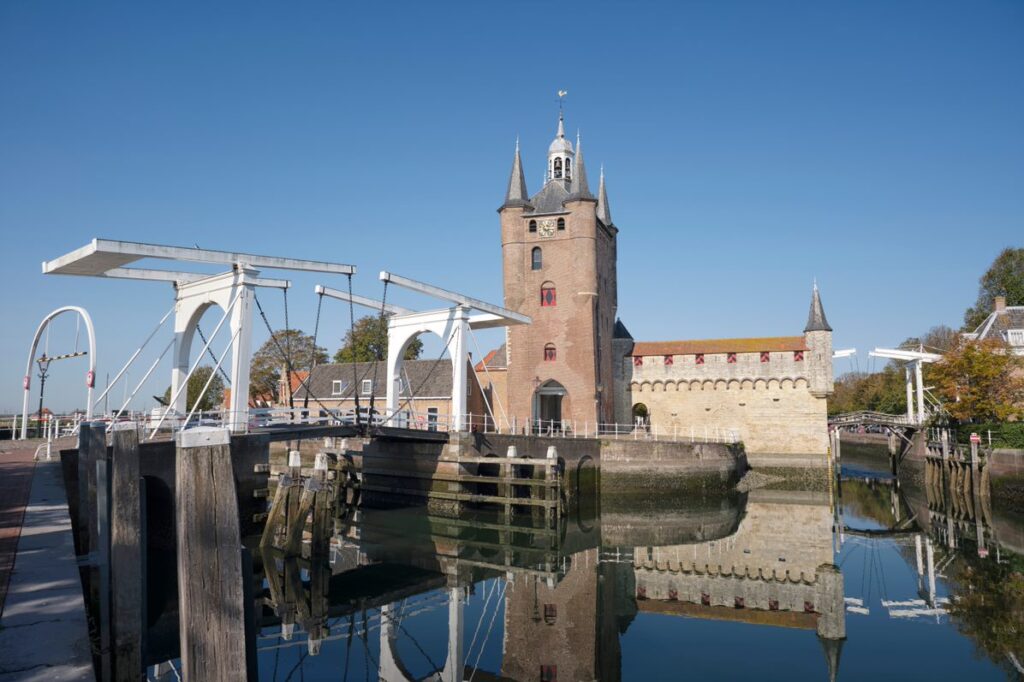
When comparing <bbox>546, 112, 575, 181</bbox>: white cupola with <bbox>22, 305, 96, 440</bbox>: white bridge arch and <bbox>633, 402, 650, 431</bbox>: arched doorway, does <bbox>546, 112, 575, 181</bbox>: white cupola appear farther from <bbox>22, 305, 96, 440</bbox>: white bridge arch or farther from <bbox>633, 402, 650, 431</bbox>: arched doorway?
<bbox>22, 305, 96, 440</bbox>: white bridge arch

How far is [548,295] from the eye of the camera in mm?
26531

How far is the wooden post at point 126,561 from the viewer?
6.87 m

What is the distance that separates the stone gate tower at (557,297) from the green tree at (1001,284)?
28.6m

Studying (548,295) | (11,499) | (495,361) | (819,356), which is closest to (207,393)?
(495,361)

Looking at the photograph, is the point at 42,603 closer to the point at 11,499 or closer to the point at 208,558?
the point at 208,558

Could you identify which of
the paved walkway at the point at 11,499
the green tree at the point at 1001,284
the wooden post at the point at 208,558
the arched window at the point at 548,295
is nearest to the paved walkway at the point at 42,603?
the paved walkway at the point at 11,499

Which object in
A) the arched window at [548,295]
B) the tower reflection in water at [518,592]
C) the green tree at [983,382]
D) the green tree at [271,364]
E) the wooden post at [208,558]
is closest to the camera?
the wooden post at [208,558]

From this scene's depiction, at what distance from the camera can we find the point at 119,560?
279 inches

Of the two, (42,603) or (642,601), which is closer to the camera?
(42,603)

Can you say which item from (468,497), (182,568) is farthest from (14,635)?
(468,497)

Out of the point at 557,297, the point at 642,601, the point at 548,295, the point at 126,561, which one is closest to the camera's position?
the point at 126,561

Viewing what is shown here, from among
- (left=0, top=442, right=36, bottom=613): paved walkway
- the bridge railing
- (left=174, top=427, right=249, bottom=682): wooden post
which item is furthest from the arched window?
(left=174, top=427, right=249, bottom=682): wooden post

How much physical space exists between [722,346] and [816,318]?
3.86 meters

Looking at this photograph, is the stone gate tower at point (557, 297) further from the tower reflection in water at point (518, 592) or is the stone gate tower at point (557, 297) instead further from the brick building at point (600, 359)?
the tower reflection in water at point (518, 592)
